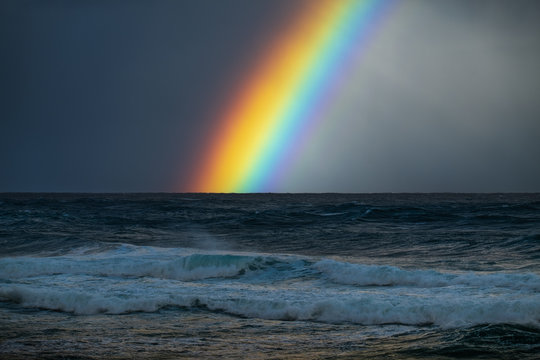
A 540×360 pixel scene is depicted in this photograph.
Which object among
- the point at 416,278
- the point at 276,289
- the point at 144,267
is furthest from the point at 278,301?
the point at 144,267

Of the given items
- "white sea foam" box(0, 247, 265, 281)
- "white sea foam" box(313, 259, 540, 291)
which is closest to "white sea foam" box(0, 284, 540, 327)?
"white sea foam" box(313, 259, 540, 291)

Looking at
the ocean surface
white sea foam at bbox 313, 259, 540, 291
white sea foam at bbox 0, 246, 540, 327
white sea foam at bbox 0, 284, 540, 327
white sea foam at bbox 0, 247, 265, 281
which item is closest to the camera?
the ocean surface

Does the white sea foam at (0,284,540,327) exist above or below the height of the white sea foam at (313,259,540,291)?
below

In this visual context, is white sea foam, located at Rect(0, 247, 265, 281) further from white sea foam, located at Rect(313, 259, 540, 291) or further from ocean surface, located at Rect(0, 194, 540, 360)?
white sea foam, located at Rect(313, 259, 540, 291)

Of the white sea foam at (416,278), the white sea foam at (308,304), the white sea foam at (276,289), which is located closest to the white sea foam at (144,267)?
the white sea foam at (276,289)

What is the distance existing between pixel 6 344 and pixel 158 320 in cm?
279

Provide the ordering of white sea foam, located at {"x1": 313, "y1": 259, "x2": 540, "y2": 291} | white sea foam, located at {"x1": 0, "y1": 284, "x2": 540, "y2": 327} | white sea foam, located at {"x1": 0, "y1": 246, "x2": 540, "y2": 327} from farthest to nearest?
white sea foam, located at {"x1": 313, "y1": 259, "x2": 540, "y2": 291}
white sea foam, located at {"x1": 0, "y1": 246, "x2": 540, "y2": 327}
white sea foam, located at {"x1": 0, "y1": 284, "x2": 540, "y2": 327}

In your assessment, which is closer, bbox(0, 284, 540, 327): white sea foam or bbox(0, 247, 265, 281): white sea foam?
bbox(0, 284, 540, 327): white sea foam

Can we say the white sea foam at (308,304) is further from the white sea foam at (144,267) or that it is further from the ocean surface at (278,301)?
the white sea foam at (144,267)

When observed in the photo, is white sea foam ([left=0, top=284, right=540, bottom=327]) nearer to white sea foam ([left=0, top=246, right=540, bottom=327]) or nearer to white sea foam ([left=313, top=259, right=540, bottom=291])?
white sea foam ([left=0, top=246, right=540, bottom=327])

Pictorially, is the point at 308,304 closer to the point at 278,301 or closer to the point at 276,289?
the point at 278,301

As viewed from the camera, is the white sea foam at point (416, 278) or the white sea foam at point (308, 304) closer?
the white sea foam at point (308, 304)

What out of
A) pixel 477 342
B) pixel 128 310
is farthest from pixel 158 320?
pixel 477 342

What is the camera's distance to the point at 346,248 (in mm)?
23734
